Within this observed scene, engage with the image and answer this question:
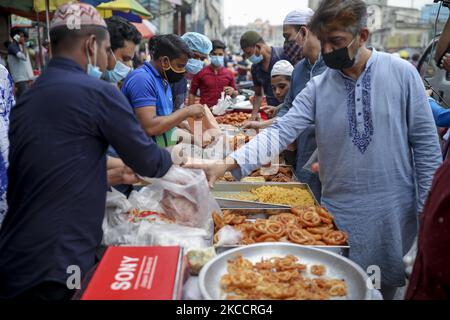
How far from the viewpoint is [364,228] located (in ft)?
8.06

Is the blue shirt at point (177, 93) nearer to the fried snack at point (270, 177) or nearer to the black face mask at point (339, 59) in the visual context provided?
the fried snack at point (270, 177)

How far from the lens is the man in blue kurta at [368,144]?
234 centimetres

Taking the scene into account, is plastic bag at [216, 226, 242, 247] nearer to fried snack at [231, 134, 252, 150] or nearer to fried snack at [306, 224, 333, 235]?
fried snack at [306, 224, 333, 235]

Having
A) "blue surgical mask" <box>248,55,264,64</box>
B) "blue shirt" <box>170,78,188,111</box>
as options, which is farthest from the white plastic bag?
"blue surgical mask" <box>248,55,264,64</box>

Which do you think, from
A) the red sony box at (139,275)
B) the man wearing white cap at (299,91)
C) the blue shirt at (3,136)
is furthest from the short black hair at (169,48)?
the red sony box at (139,275)

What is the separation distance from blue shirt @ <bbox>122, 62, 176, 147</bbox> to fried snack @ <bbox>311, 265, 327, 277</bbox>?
196cm

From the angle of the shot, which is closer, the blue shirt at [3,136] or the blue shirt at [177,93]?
the blue shirt at [3,136]

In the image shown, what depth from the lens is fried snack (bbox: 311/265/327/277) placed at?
172 cm

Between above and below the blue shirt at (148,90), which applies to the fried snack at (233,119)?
below

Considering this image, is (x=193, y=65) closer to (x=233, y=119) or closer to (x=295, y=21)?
(x=295, y=21)

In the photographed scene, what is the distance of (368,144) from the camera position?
239cm
